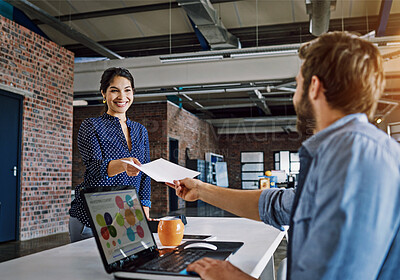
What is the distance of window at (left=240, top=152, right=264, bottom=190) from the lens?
18.4m

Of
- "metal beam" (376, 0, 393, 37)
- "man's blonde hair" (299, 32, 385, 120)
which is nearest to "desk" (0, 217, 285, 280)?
"man's blonde hair" (299, 32, 385, 120)

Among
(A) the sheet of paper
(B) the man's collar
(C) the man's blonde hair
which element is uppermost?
(C) the man's blonde hair

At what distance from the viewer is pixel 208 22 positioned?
655 cm

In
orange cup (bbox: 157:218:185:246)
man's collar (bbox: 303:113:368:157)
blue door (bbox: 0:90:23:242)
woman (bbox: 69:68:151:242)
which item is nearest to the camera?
man's collar (bbox: 303:113:368:157)

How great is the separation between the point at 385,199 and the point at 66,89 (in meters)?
7.49

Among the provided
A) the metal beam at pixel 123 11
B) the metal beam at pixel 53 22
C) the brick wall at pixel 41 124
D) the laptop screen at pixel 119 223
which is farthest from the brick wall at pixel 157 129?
the laptop screen at pixel 119 223

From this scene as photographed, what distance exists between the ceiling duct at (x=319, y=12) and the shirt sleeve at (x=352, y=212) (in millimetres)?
5581

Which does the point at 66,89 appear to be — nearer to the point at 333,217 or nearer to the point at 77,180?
the point at 77,180

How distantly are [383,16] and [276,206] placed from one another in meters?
6.98

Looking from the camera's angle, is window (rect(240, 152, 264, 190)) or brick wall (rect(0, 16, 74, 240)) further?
window (rect(240, 152, 264, 190))

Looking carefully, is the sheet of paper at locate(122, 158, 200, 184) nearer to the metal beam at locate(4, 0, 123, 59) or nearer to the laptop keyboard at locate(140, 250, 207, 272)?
the laptop keyboard at locate(140, 250, 207, 272)

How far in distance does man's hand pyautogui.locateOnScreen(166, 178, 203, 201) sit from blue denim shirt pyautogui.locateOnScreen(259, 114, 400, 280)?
67 cm

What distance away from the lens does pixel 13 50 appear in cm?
618

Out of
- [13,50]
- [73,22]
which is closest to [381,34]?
[73,22]
